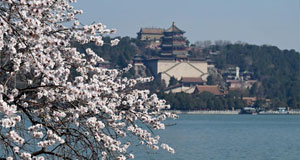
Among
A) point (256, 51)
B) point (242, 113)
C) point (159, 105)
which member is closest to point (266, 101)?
point (242, 113)

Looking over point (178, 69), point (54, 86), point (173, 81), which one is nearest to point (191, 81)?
point (173, 81)

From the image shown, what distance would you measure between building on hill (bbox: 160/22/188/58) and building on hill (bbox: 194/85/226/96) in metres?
15.2

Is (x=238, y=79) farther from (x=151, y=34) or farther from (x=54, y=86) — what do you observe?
(x=54, y=86)

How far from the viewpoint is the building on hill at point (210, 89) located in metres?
110

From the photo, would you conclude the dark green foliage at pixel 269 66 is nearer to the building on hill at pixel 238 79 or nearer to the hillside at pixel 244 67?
the hillside at pixel 244 67

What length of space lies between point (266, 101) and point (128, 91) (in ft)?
332

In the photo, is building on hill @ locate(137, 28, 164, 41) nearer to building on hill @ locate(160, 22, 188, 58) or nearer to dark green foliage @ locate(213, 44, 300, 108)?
dark green foliage @ locate(213, 44, 300, 108)

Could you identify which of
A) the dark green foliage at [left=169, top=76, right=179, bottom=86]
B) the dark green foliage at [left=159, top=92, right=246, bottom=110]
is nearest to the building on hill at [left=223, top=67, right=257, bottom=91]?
the dark green foliage at [left=169, top=76, right=179, bottom=86]

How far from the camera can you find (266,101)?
107438 millimetres

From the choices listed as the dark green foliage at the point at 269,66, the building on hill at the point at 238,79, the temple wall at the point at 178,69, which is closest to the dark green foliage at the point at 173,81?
the temple wall at the point at 178,69

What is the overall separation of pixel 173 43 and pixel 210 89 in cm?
2233

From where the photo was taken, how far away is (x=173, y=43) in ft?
436

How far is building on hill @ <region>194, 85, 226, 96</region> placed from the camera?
11006cm

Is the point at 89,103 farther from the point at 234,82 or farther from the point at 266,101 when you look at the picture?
the point at 234,82
